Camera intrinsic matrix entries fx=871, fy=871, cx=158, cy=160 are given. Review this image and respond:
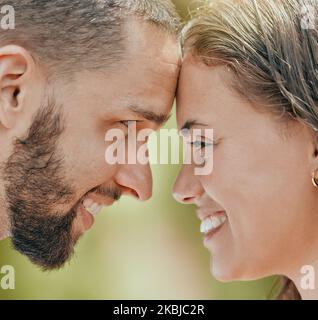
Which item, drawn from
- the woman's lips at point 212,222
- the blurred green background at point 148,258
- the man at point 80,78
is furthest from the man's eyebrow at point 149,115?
the blurred green background at point 148,258

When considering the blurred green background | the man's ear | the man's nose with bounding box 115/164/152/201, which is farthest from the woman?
the blurred green background

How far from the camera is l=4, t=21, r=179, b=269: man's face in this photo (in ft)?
9.88

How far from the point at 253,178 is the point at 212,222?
271mm

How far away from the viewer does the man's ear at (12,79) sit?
116 inches

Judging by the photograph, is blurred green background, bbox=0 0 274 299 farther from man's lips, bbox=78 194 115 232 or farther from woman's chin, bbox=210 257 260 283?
woman's chin, bbox=210 257 260 283

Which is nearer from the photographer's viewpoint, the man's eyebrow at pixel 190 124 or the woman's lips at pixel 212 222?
the man's eyebrow at pixel 190 124

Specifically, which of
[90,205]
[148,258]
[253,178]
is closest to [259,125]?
[253,178]

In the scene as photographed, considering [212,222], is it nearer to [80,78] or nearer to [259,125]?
[259,125]

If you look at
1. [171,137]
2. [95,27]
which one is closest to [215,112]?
[95,27]

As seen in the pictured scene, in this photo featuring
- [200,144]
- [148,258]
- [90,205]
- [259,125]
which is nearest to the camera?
[259,125]

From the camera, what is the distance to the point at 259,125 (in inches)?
112

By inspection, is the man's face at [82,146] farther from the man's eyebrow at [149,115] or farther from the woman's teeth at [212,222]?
the woman's teeth at [212,222]

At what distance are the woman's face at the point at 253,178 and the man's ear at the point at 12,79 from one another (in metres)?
0.55
